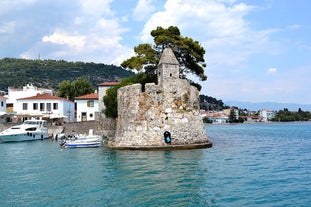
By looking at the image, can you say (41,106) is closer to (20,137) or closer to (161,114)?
(20,137)

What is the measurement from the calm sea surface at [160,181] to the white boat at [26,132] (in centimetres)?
1705

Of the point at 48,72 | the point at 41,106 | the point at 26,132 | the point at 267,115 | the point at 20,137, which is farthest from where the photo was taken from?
the point at 267,115

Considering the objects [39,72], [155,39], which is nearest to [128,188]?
[155,39]

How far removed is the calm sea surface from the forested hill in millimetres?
82217

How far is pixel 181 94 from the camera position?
2497 cm

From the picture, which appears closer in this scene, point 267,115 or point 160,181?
point 160,181

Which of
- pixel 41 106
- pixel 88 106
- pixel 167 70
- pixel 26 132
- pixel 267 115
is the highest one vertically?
pixel 167 70

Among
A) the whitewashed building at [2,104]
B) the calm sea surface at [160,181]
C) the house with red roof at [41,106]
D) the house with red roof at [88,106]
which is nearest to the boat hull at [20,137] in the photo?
the house with red roof at [41,106]

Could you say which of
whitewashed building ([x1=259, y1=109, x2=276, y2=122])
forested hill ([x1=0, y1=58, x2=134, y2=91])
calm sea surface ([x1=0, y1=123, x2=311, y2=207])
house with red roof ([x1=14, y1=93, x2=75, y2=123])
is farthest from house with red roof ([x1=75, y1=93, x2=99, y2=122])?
whitewashed building ([x1=259, y1=109, x2=276, y2=122])

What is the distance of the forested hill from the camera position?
4016 inches

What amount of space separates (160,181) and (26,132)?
28.6 meters

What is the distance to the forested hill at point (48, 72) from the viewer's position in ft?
335

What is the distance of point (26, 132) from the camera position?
3862 cm

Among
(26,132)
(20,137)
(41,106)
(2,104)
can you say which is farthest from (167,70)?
(2,104)
